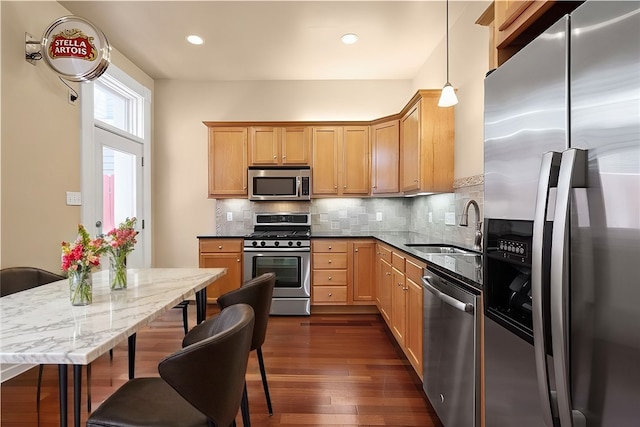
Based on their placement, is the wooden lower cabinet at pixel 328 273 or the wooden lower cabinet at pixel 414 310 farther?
the wooden lower cabinet at pixel 328 273

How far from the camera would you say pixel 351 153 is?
168 inches

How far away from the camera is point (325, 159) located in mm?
4277

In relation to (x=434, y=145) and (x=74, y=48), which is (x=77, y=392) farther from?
(x=434, y=145)

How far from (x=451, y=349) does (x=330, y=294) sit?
241cm

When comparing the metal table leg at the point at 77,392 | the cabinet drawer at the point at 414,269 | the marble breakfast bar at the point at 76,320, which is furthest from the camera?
the cabinet drawer at the point at 414,269

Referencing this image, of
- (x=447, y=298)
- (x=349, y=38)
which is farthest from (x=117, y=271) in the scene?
(x=349, y=38)

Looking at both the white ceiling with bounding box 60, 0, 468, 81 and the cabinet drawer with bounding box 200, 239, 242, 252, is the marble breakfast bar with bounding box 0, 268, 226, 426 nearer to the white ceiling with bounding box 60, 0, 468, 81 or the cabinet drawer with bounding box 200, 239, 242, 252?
the cabinet drawer with bounding box 200, 239, 242, 252

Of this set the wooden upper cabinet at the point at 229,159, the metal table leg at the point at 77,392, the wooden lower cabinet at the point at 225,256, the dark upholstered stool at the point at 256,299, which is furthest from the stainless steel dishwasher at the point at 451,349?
the wooden upper cabinet at the point at 229,159

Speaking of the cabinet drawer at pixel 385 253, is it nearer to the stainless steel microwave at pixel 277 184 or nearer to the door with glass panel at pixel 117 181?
the stainless steel microwave at pixel 277 184

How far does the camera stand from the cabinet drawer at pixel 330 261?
157 inches

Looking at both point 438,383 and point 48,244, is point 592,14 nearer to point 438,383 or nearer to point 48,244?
point 438,383

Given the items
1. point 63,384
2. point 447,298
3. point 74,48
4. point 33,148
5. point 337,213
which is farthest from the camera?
point 337,213

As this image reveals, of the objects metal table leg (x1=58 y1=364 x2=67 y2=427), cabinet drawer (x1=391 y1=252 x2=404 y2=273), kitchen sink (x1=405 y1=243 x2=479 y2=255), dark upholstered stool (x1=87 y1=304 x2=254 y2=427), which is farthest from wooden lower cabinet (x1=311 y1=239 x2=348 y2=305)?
metal table leg (x1=58 y1=364 x2=67 y2=427)

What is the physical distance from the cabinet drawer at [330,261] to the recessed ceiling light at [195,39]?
2620 millimetres
